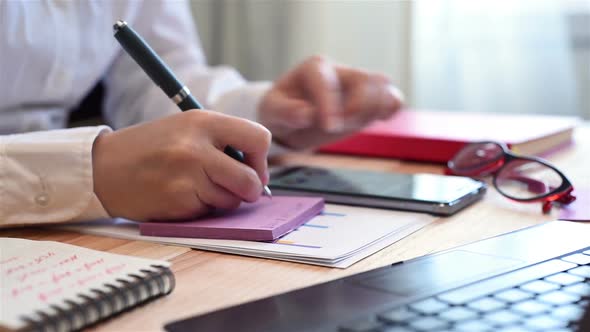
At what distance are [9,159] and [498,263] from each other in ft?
1.37

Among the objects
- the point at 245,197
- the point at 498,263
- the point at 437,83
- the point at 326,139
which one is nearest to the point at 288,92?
the point at 326,139

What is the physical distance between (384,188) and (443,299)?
29 cm

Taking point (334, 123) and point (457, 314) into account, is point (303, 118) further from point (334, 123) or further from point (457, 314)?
point (457, 314)

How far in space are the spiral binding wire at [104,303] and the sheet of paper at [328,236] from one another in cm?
11

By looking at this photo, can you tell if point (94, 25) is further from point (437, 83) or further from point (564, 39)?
point (564, 39)

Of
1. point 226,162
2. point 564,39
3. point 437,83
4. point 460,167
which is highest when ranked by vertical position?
point 564,39

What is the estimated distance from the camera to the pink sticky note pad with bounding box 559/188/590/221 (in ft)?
2.14

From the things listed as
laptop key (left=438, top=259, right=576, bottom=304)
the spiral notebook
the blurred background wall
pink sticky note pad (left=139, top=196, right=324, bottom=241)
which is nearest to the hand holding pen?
pink sticky note pad (left=139, top=196, right=324, bottom=241)

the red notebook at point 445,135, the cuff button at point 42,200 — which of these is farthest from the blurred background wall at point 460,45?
the cuff button at point 42,200

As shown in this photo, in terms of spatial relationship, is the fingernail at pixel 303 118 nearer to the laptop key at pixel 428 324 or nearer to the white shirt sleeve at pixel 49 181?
the white shirt sleeve at pixel 49 181

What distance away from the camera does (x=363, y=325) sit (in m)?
0.40

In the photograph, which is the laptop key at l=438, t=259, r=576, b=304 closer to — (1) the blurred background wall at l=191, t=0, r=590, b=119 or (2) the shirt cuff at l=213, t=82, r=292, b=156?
(2) the shirt cuff at l=213, t=82, r=292, b=156

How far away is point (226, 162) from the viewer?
616 mm

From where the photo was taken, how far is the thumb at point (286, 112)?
0.91 m
